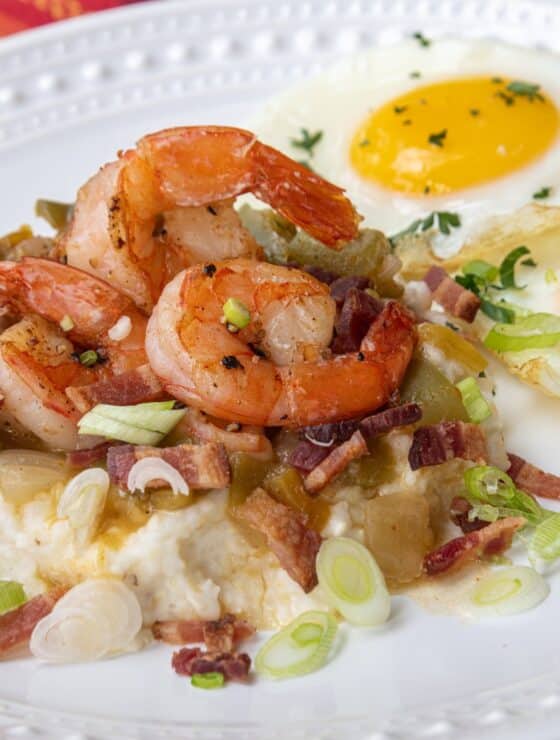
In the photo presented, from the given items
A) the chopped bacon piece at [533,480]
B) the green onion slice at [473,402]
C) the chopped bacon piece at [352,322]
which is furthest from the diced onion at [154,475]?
the chopped bacon piece at [533,480]

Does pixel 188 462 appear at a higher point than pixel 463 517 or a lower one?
higher

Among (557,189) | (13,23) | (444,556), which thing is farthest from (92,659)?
(13,23)

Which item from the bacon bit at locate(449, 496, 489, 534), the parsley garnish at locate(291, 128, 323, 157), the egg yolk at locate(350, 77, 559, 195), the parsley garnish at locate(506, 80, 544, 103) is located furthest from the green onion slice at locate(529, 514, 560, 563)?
the parsley garnish at locate(291, 128, 323, 157)

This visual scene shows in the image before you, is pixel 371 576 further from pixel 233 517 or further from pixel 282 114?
pixel 282 114

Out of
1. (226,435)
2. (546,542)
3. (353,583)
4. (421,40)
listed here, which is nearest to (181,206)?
(226,435)

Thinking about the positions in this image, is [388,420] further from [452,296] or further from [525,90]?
[525,90]

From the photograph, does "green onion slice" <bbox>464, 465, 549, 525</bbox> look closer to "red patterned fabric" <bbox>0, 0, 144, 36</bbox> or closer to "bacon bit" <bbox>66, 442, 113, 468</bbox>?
"bacon bit" <bbox>66, 442, 113, 468</bbox>
